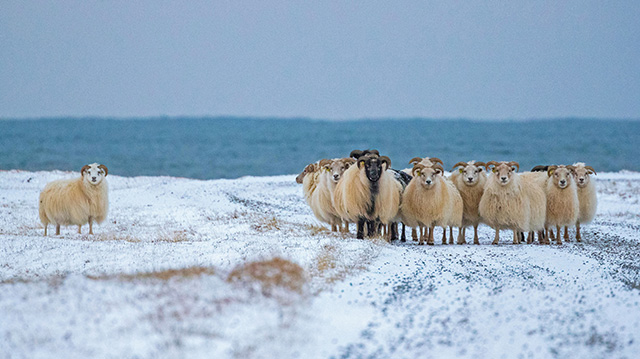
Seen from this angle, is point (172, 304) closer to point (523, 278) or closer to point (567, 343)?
point (567, 343)

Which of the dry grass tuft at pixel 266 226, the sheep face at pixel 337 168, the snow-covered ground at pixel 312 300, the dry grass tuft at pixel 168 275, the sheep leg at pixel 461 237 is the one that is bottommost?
the sheep leg at pixel 461 237

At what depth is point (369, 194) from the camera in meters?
15.3

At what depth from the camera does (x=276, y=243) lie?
42.8 ft

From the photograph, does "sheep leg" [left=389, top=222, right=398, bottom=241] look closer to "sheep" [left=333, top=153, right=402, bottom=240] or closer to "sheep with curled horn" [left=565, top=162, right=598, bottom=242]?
"sheep" [left=333, top=153, right=402, bottom=240]

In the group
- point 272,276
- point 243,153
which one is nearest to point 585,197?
point 272,276

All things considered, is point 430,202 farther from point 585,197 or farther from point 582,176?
point 585,197

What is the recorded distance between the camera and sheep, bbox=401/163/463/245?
51.3 feet

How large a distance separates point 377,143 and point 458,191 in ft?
330

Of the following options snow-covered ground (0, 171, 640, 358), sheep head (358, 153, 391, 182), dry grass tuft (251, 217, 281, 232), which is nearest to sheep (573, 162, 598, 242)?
snow-covered ground (0, 171, 640, 358)

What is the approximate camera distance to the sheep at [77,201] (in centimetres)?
1734

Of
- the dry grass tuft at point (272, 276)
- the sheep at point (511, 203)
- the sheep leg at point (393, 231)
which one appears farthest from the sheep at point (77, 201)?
the dry grass tuft at point (272, 276)

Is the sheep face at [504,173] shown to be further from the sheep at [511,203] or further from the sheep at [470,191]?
the sheep at [470,191]

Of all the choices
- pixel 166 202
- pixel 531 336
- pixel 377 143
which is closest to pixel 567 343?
pixel 531 336

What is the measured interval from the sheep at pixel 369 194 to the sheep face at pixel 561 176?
12.7 feet
